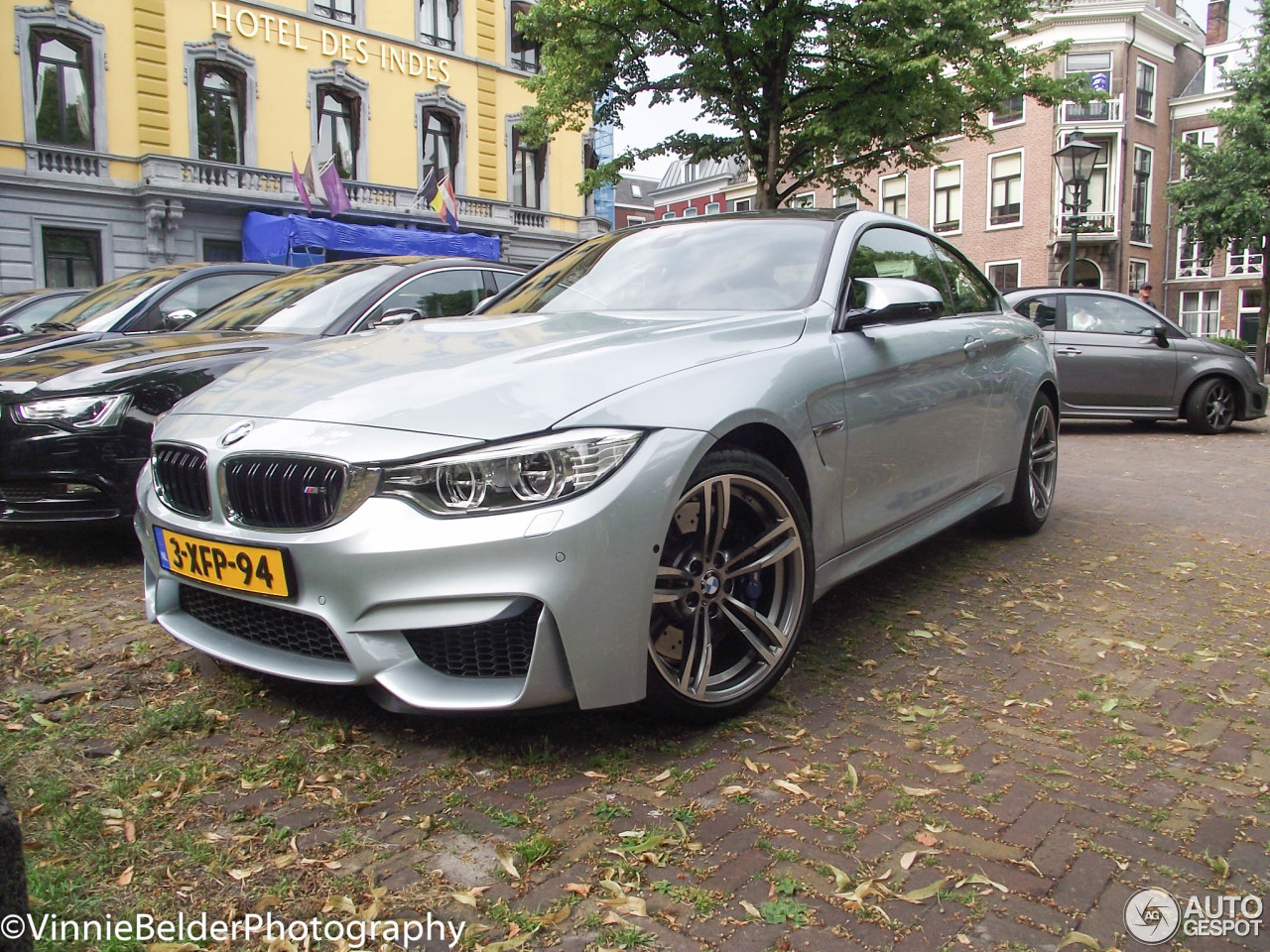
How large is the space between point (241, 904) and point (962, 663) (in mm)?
2388

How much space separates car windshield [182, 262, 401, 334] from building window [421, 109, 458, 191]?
70.0ft

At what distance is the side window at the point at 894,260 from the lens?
12.0ft

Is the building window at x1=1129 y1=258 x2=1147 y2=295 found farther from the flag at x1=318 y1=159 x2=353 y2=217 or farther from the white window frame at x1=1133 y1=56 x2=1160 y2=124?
the flag at x1=318 y1=159 x2=353 y2=217

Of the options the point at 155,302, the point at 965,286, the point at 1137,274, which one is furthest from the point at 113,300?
the point at 1137,274

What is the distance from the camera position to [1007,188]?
3459 centimetres

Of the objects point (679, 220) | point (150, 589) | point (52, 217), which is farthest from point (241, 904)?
point (52, 217)

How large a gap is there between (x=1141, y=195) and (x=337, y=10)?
91.0 ft

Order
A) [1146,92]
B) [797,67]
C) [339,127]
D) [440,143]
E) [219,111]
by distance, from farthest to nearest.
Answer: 1. [1146,92]
2. [440,143]
3. [339,127]
4. [219,111]
5. [797,67]

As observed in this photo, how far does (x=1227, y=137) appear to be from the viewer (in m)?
23.8

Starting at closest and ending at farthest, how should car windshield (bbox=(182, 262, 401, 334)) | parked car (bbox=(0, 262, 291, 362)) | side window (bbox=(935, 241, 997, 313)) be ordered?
side window (bbox=(935, 241, 997, 313)) < car windshield (bbox=(182, 262, 401, 334)) < parked car (bbox=(0, 262, 291, 362))

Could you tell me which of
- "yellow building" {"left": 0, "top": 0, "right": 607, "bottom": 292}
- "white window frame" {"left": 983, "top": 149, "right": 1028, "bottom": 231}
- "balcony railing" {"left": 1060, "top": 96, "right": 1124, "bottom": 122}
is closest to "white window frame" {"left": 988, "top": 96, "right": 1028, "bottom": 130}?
"white window frame" {"left": 983, "top": 149, "right": 1028, "bottom": 231}

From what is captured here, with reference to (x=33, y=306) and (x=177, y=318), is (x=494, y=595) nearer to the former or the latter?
(x=177, y=318)

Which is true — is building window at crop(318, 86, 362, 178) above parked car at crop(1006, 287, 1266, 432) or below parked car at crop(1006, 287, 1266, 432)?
above

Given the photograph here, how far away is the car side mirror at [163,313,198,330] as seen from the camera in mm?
5758
